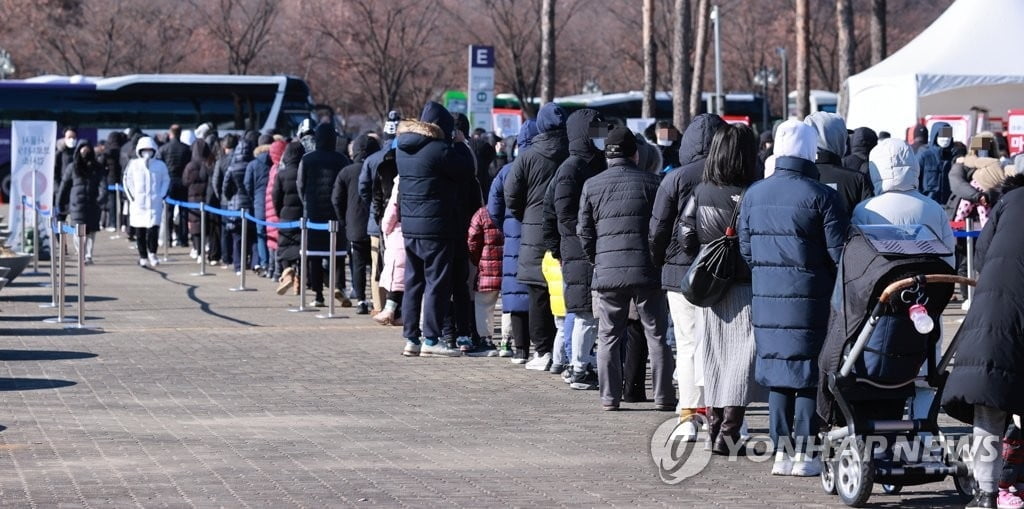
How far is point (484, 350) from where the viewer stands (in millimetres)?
14305

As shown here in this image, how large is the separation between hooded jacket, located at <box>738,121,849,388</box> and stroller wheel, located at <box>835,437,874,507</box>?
56 centimetres

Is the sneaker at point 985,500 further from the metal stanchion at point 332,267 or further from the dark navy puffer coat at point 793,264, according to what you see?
the metal stanchion at point 332,267

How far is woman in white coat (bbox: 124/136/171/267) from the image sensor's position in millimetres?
22609

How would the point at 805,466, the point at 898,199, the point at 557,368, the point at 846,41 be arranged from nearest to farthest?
the point at 898,199 → the point at 805,466 → the point at 557,368 → the point at 846,41

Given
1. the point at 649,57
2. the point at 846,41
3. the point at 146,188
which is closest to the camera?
the point at 146,188

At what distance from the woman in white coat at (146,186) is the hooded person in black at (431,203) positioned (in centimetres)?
965

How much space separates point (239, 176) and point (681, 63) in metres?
18.4

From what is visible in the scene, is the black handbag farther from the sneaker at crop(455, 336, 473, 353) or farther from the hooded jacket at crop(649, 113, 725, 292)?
the sneaker at crop(455, 336, 473, 353)

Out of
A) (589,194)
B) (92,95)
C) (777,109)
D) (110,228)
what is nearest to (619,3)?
(777,109)

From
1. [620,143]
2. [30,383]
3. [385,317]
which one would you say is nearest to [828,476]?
[620,143]

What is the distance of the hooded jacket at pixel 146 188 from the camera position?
22.6 metres

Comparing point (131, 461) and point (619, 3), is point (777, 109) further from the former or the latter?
point (131, 461)

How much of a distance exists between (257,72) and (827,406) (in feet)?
197

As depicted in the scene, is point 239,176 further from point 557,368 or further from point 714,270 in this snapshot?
point 714,270
